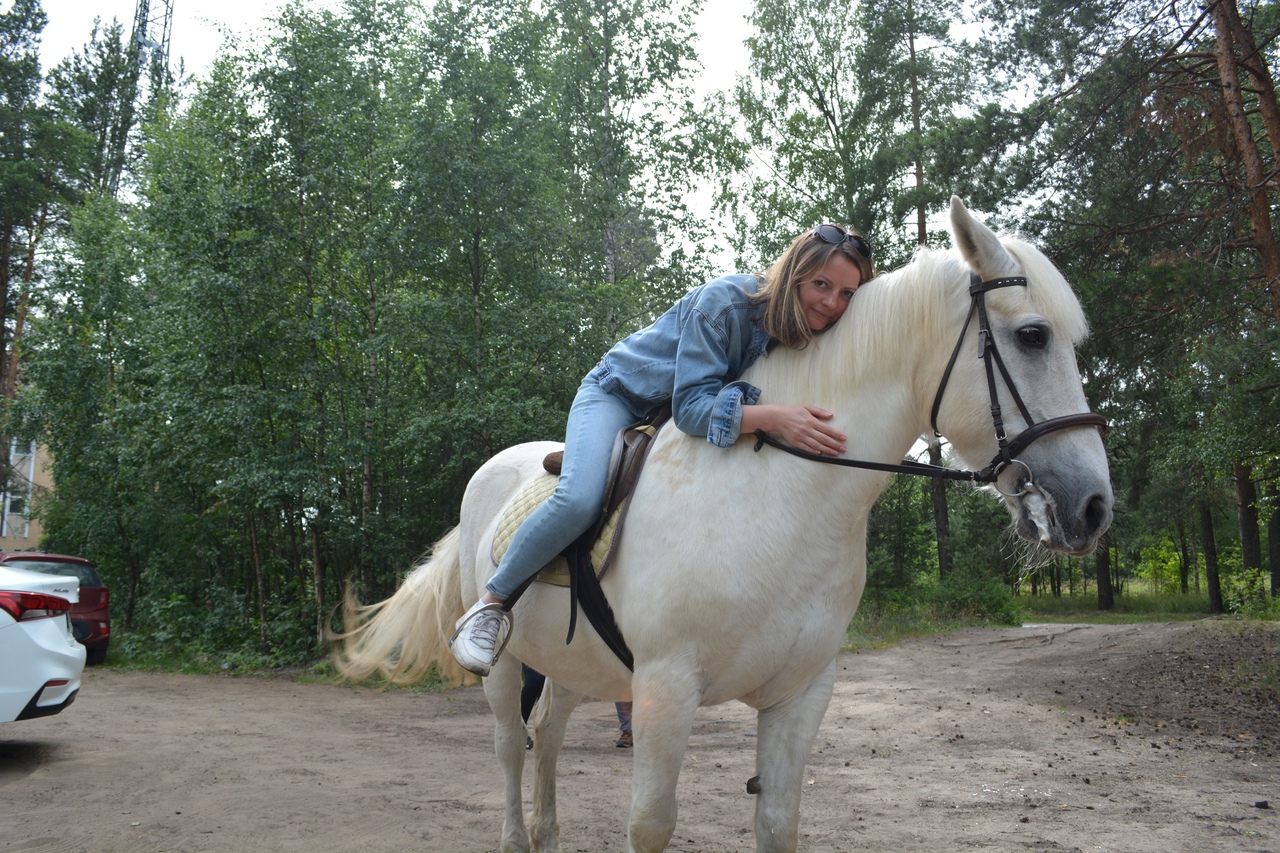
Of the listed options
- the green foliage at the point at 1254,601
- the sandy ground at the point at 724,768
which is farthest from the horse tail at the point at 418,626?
the green foliage at the point at 1254,601

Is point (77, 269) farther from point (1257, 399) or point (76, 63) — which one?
point (1257, 399)

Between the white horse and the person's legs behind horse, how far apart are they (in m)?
0.17

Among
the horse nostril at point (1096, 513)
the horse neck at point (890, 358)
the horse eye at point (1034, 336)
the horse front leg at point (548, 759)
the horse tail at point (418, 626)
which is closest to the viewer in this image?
the horse nostril at point (1096, 513)

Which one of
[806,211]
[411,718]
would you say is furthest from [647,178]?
[411,718]

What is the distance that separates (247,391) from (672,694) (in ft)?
36.2

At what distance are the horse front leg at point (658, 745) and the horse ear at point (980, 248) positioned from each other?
1.37m

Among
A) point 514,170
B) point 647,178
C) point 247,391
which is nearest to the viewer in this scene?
point 247,391

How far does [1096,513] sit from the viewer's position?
1913mm

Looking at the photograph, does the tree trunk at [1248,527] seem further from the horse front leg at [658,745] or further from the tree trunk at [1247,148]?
the horse front leg at [658,745]

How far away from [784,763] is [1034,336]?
139cm

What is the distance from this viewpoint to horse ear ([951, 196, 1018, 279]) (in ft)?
6.99

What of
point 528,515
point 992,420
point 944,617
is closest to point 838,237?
point 992,420

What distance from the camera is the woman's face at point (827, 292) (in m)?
2.49

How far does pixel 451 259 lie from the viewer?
1328cm
